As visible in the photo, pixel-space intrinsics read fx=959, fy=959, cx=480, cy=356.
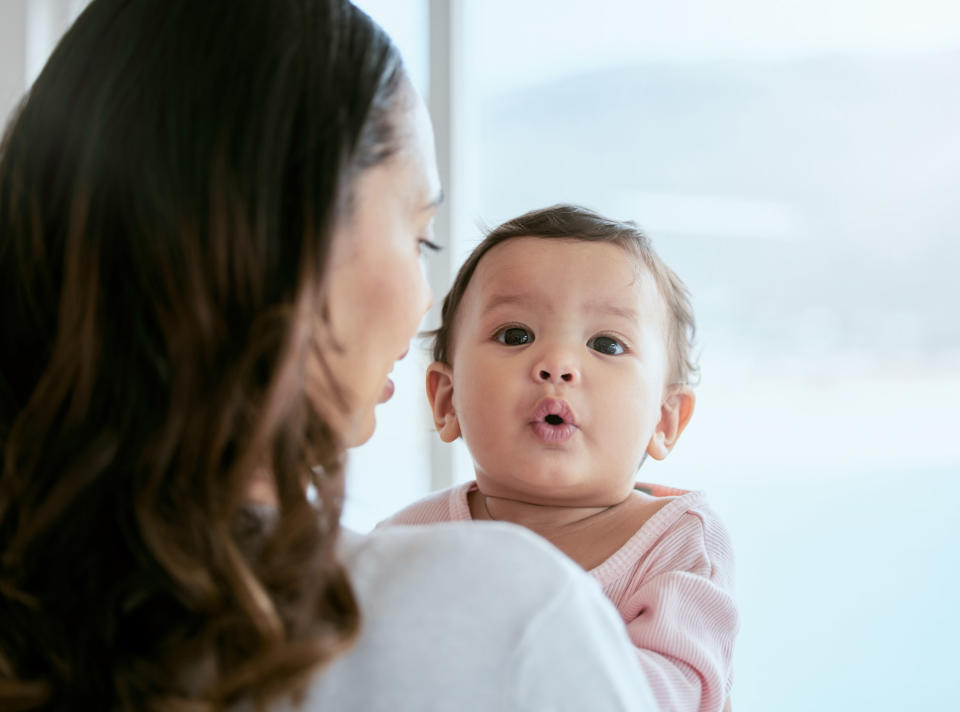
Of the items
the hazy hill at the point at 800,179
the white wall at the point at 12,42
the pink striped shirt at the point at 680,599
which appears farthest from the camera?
the white wall at the point at 12,42

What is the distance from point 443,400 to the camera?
142cm

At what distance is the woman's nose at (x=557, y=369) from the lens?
1216 millimetres

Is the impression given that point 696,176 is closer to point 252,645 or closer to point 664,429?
point 664,429

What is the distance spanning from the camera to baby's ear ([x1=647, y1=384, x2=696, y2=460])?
1.40 m

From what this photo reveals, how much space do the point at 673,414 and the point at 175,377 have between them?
928 mm

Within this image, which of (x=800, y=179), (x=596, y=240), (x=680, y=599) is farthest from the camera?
(x=800, y=179)

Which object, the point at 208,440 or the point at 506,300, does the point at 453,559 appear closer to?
the point at 208,440

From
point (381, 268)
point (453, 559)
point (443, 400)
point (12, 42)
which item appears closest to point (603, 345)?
point (443, 400)

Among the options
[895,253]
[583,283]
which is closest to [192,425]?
[583,283]

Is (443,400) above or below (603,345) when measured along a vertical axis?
below

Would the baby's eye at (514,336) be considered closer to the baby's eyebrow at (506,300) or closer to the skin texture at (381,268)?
the baby's eyebrow at (506,300)

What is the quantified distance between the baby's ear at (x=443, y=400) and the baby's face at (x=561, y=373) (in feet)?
0.20

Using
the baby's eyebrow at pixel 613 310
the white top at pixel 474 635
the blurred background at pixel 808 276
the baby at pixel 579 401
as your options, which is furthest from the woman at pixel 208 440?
the blurred background at pixel 808 276

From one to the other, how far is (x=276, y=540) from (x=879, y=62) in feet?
4.88
